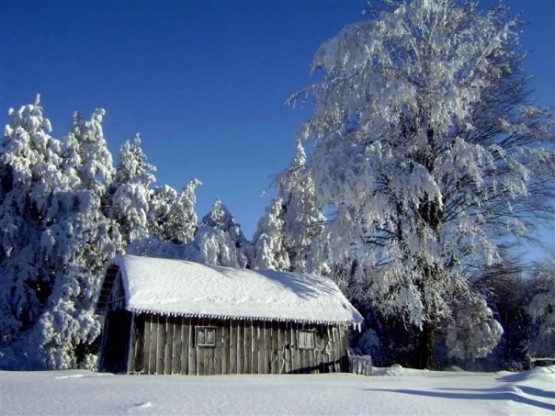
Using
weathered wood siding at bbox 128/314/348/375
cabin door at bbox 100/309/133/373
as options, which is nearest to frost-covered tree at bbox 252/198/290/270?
weathered wood siding at bbox 128/314/348/375

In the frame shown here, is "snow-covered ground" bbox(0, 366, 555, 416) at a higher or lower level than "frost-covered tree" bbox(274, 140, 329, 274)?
lower

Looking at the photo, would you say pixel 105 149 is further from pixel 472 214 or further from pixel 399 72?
pixel 472 214

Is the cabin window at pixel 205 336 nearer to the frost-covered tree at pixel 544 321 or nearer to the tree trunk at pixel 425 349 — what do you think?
the tree trunk at pixel 425 349

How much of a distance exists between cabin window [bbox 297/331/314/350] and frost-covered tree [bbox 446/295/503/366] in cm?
1432

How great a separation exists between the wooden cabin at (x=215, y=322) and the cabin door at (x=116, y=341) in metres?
0.04

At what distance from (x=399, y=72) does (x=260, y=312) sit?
36.4ft

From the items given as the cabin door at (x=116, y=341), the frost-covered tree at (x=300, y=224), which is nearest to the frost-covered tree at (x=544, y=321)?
the frost-covered tree at (x=300, y=224)

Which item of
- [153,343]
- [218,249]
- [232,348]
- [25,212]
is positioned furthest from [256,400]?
[25,212]

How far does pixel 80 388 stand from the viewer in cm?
1111

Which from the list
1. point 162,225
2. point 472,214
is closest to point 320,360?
point 472,214

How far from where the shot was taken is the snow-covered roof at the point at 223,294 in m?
19.3

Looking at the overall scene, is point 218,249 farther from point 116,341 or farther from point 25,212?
point 116,341

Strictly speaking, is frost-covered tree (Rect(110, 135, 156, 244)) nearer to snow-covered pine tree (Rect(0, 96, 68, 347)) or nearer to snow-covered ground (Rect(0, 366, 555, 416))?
snow-covered pine tree (Rect(0, 96, 68, 347))

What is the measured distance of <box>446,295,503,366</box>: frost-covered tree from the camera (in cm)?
3297
